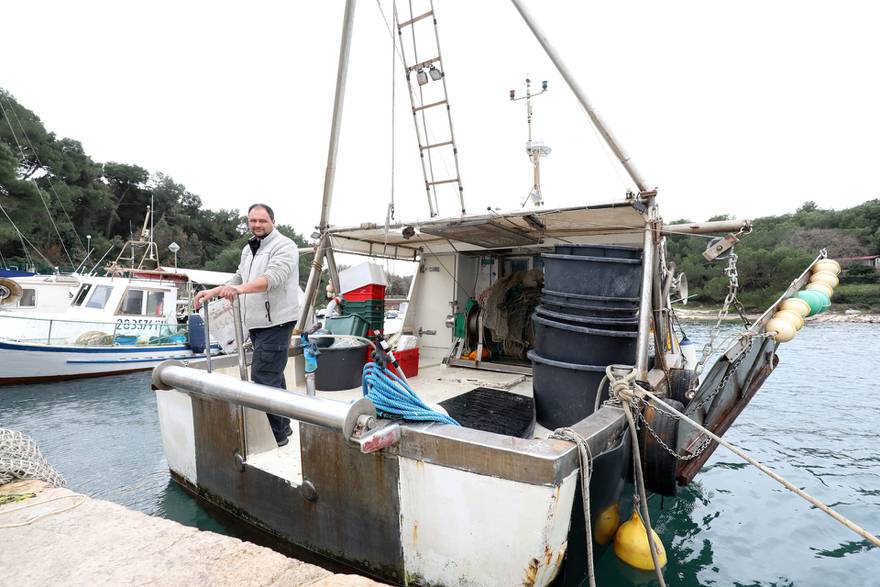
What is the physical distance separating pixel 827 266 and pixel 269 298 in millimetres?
6112

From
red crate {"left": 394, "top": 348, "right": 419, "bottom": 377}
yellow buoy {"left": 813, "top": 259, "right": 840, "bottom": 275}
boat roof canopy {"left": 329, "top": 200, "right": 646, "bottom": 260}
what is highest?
boat roof canopy {"left": 329, "top": 200, "right": 646, "bottom": 260}

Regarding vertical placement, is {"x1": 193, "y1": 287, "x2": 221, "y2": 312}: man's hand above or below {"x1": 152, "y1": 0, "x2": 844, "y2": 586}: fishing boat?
above

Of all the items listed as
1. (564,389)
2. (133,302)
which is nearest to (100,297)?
(133,302)

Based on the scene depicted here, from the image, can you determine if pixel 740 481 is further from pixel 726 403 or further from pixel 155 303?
pixel 155 303

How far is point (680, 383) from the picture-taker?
402 cm

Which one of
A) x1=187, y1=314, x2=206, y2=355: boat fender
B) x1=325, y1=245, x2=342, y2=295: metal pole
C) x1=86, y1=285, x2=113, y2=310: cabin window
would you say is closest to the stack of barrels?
x1=325, y1=245, x2=342, y2=295: metal pole

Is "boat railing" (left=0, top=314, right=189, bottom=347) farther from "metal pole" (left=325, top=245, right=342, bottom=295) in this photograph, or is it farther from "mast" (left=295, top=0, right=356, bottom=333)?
"mast" (left=295, top=0, right=356, bottom=333)

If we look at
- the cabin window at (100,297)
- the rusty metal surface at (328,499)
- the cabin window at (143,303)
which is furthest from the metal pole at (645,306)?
the cabin window at (100,297)

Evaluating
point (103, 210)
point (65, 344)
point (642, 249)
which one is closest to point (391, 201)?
point (642, 249)

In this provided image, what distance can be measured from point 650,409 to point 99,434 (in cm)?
798

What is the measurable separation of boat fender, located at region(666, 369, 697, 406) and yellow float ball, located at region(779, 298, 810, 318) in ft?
4.14

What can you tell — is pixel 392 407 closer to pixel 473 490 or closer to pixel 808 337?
pixel 473 490

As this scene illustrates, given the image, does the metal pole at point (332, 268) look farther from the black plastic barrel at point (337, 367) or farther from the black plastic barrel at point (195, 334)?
the black plastic barrel at point (195, 334)

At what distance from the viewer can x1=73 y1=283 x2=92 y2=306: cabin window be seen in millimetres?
13391
